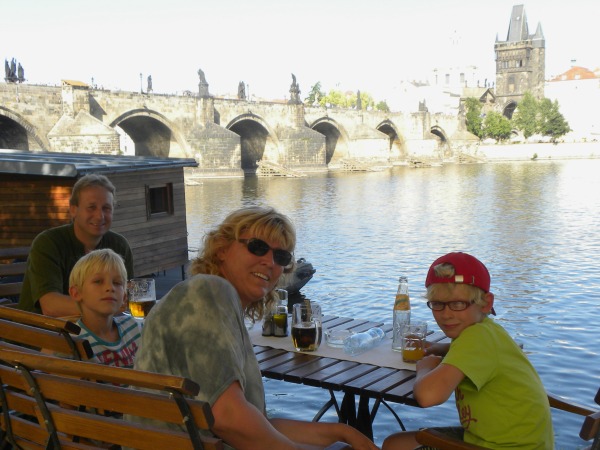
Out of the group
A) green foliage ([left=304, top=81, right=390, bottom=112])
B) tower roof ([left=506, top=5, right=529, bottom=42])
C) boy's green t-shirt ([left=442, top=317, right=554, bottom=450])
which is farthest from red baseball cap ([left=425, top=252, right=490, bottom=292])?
tower roof ([left=506, top=5, right=529, bottom=42])

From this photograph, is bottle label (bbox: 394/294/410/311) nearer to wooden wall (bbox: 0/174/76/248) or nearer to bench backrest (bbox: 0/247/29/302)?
bench backrest (bbox: 0/247/29/302)

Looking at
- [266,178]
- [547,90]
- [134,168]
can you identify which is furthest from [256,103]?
[547,90]

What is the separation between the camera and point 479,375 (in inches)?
88.8

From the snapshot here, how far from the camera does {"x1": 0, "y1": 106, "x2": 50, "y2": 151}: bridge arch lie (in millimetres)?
28938

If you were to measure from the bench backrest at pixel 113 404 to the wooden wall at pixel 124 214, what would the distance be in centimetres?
699

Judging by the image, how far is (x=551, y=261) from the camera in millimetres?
12844

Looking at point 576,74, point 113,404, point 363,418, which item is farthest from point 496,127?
point 113,404

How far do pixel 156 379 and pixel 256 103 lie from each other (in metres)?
42.0

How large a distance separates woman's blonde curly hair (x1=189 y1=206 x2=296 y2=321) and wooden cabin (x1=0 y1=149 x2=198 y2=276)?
21.7ft

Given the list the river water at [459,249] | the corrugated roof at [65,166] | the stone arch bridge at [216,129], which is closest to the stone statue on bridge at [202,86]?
the stone arch bridge at [216,129]

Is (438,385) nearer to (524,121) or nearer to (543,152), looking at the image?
(543,152)

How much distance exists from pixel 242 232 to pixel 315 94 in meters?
89.9

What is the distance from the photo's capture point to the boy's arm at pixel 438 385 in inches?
89.5

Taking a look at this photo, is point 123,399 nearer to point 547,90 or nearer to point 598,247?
point 598,247
